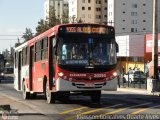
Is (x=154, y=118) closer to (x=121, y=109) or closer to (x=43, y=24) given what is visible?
(x=121, y=109)

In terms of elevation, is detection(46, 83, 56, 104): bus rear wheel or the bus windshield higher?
the bus windshield

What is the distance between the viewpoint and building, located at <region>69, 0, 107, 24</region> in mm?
174625

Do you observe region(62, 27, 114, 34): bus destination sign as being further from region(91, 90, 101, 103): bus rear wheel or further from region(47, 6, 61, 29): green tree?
region(47, 6, 61, 29): green tree

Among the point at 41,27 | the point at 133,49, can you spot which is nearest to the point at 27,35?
the point at 41,27

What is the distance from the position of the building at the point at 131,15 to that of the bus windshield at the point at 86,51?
443ft

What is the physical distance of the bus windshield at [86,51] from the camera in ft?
68.6

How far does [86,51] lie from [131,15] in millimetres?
142489

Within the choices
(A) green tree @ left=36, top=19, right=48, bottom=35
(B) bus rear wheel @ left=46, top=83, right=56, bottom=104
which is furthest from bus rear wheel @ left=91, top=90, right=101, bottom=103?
(A) green tree @ left=36, top=19, right=48, bottom=35

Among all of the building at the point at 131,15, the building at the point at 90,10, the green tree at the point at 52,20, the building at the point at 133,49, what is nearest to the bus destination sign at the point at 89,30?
the building at the point at 133,49

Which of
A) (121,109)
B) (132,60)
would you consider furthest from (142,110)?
(132,60)

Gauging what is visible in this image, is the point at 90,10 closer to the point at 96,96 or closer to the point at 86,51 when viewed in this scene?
the point at 96,96

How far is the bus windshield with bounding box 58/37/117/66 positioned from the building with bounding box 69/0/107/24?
496 feet

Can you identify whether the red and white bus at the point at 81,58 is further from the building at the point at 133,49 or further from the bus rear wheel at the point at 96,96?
the building at the point at 133,49

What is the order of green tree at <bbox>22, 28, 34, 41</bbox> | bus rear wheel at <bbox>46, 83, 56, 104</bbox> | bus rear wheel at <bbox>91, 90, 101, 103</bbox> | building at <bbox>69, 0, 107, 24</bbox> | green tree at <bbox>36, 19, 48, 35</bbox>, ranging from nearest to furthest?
bus rear wheel at <bbox>46, 83, 56, 104</bbox>, bus rear wheel at <bbox>91, 90, 101, 103</bbox>, green tree at <bbox>36, 19, 48, 35</bbox>, green tree at <bbox>22, 28, 34, 41</bbox>, building at <bbox>69, 0, 107, 24</bbox>
